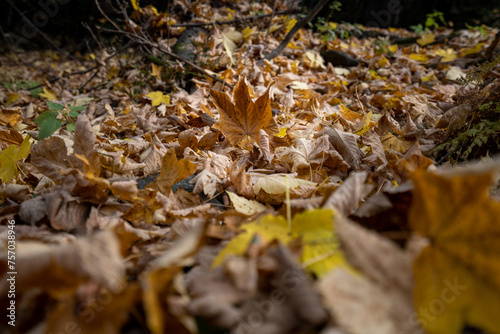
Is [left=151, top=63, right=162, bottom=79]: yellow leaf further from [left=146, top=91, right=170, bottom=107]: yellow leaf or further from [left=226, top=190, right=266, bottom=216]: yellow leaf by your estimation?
[left=226, top=190, right=266, bottom=216]: yellow leaf

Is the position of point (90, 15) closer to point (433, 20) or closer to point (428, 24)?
point (428, 24)

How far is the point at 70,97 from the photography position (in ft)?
11.0

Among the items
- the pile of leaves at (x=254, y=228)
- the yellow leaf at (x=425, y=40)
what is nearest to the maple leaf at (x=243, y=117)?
the pile of leaves at (x=254, y=228)

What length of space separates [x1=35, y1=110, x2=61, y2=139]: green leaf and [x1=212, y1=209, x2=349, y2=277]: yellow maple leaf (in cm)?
135

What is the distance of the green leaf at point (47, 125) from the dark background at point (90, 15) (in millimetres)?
6216

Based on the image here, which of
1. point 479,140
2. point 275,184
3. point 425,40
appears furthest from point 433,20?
point 275,184

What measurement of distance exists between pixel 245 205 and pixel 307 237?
0.39 metres

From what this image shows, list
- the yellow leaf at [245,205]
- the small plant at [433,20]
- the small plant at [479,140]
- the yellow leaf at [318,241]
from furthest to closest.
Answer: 1. the small plant at [433,20]
2. the small plant at [479,140]
3. the yellow leaf at [245,205]
4. the yellow leaf at [318,241]

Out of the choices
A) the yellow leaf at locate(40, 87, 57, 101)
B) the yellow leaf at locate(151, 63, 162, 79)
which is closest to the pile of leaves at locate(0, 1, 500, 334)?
the yellow leaf at locate(151, 63, 162, 79)

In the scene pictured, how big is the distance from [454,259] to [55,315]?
0.69m

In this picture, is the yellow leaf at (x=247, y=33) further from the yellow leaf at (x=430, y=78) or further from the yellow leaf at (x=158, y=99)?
the yellow leaf at (x=430, y=78)

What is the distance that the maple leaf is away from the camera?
1.30m

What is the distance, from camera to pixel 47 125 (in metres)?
1.55

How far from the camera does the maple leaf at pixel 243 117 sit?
4.26 ft
